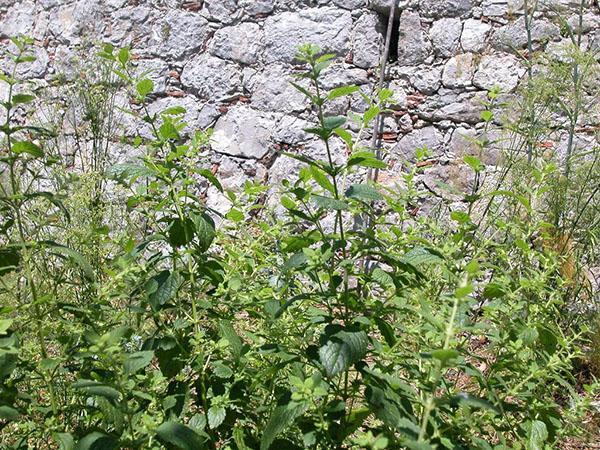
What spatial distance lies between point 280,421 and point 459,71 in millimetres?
3889

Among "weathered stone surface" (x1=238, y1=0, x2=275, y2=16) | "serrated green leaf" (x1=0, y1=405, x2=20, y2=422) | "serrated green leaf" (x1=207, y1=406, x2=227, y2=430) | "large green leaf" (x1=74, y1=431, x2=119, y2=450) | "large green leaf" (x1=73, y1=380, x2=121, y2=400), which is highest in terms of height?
"weathered stone surface" (x1=238, y1=0, x2=275, y2=16)

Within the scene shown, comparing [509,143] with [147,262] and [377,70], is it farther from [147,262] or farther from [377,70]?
[147,262]

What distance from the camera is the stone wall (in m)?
4.66

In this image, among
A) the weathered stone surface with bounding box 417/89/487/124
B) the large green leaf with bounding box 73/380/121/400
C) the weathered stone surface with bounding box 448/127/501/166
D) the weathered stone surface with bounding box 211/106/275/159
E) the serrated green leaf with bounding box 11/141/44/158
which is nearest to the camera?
the large green leaf with bounding box 73/380/121/400

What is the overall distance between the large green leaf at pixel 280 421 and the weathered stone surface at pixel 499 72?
3740mm

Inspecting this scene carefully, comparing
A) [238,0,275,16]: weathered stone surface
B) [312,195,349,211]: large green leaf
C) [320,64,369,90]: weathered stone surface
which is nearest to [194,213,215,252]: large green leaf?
[312,195,349,211]: large green leaf

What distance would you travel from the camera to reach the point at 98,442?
1273 millimetres

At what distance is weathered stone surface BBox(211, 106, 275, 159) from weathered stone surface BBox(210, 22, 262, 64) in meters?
0.42

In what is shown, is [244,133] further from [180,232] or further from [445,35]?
[180,232]

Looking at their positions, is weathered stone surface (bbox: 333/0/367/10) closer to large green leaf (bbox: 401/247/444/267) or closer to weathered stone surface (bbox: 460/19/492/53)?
weathered stone surface (bbox: 460/19/492/53)

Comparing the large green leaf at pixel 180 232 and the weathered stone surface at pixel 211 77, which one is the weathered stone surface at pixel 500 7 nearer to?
the weathered stone surface at pixel 211 77

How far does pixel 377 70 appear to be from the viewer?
4.99 meters

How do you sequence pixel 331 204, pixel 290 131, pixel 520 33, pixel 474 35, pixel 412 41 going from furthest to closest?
pixel 290 131 < pixel 412 41 < pixel 474 35 < pixel 520 33 < pixel 331 204

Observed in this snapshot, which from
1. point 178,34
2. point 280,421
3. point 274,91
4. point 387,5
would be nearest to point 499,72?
point 387,5
